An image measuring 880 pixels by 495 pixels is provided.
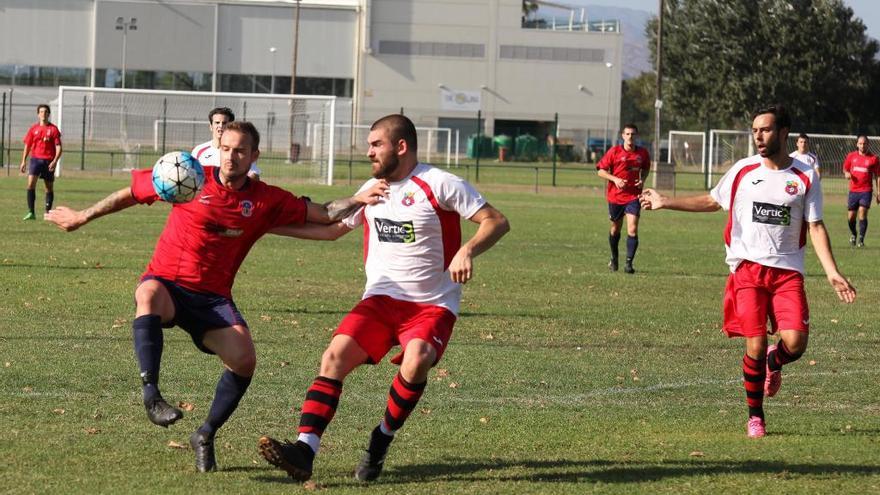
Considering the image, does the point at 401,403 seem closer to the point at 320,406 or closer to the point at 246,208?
the point at 320,406

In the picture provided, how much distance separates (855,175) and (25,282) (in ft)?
57.9

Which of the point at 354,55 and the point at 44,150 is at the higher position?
the point at 354,55

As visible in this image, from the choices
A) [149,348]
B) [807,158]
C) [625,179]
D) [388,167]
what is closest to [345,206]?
[388,167]

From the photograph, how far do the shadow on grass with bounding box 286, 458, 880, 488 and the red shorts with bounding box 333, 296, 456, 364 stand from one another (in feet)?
2.03

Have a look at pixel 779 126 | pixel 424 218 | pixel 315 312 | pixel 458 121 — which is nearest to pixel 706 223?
pixel 315 312

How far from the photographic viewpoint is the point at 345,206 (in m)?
7.11

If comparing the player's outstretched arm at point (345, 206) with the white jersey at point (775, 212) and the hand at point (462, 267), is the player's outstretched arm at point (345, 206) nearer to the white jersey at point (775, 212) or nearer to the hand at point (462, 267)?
the hand at point (462, 267)

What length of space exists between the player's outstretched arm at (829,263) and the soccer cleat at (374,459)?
10.5ft

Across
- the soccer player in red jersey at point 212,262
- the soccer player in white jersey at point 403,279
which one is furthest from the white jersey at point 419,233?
the soccer player in red jersey at point 212,262

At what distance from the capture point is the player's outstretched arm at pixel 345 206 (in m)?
6.92

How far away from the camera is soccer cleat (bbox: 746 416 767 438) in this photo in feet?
26.7

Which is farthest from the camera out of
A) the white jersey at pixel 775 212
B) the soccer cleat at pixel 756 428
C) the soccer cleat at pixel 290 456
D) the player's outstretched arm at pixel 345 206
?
the white jersey at pixel 775 212

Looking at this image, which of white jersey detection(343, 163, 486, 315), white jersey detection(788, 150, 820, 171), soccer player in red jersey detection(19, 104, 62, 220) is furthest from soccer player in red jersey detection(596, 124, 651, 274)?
white jersey detection(343, 163, 486, 315)

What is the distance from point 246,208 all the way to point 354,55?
246 ft
